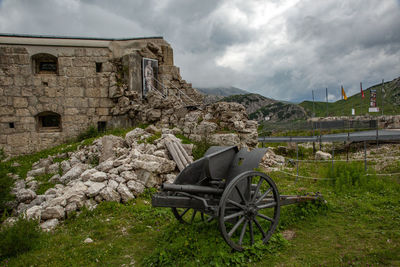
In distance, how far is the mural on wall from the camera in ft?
43.4

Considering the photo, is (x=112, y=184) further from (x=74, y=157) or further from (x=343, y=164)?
(x=343, y=164)

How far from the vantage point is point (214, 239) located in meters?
3.68

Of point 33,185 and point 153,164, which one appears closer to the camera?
point 153,164

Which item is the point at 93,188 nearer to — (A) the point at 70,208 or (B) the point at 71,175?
(A) the point at 70,208

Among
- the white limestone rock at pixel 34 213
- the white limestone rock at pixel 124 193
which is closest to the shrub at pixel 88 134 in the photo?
the white limestone rock at pixel 124 193

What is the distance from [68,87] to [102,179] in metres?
8.60

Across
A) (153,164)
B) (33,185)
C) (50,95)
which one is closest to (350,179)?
(153,164)

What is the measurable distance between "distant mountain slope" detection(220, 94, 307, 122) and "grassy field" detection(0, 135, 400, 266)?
172 feet

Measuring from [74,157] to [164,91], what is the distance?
6153mm

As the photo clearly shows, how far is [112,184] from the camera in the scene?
6.08m

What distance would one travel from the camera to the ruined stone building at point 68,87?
1198cm

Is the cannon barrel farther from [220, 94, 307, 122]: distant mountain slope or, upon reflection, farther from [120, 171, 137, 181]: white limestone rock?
[220, 94, 307, 122]: distant mountain slope

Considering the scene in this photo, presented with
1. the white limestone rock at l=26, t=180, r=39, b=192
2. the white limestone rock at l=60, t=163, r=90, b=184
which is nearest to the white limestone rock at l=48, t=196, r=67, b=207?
the white limestone rock at l=60, t=163, r=90, b=184

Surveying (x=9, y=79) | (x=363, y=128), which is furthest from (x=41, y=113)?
(x=363, y=128)
